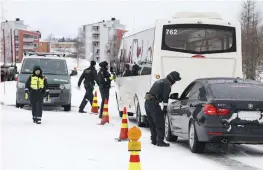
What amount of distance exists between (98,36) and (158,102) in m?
159

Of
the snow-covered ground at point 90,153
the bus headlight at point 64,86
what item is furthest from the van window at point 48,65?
the snow-covered ground at point 90,153

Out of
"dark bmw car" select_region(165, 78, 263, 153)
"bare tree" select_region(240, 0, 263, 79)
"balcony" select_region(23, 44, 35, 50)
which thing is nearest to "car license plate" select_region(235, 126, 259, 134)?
"dark bmw car" select_region(165, 78, 263, 153)

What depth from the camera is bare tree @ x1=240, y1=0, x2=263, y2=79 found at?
7031 centimetres

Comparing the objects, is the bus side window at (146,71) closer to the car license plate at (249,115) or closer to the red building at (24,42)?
the car license plate at (249,115)

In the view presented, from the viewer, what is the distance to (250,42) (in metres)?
72.9

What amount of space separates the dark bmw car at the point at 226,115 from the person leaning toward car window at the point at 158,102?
0.74m

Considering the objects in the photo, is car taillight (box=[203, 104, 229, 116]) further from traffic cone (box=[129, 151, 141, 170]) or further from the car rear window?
traffic cone (box=[129, 151, 141, 170])

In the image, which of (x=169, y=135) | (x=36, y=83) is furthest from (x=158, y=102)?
(x=36, y=83)

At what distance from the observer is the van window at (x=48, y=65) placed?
21.5 metres

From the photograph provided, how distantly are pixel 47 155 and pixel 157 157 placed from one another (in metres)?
1.99

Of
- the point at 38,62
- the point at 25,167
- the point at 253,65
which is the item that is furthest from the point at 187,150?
the point at 253,65

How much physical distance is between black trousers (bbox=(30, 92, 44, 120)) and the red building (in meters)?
152

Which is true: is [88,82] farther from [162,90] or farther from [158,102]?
[162,90]

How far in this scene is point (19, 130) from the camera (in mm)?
13578
